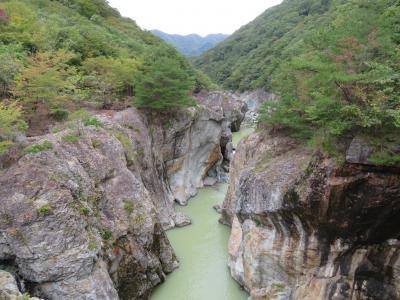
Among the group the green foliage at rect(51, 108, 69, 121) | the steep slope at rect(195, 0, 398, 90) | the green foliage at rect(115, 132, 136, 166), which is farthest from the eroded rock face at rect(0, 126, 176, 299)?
the steep slope at rect(195, 0, 398, 90)

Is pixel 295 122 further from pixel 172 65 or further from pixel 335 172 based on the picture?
pixel 172 65

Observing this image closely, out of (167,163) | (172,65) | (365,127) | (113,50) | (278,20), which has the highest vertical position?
(278,20)

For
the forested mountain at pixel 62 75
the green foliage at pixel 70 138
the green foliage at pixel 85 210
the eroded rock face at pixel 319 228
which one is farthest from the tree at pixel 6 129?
the eroded rock face at pixel 319 228

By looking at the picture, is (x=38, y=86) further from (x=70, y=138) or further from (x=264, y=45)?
(x=264, y=45)

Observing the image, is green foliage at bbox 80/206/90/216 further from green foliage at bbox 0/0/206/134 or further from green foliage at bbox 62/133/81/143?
green foliage at bbox 0/0/206/134

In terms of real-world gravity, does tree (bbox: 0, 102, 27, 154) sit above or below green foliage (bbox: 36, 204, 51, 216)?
above

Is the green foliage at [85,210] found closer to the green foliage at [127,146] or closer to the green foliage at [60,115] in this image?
the green foliage at [127,146]

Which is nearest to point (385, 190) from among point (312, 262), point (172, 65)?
point (312, 262)
